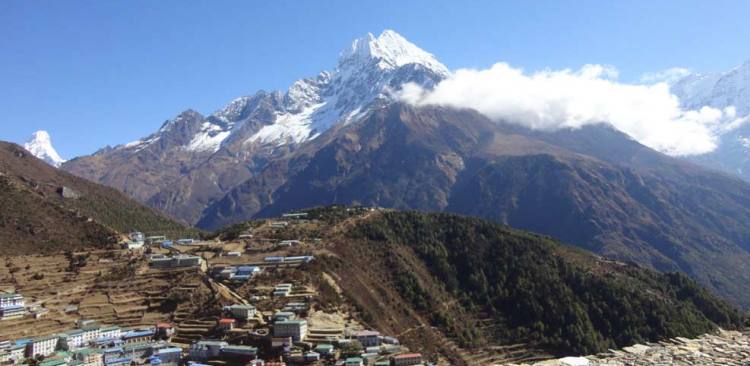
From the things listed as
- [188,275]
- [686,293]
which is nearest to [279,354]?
[188,275]

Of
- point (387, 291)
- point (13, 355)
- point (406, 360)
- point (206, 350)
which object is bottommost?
point (406, 360)

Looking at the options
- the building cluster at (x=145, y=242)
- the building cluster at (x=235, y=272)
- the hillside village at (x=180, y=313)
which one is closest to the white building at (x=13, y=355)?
the hillside village at (x=180, y=313)

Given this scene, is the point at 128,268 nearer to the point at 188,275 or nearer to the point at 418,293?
the point at 188,275

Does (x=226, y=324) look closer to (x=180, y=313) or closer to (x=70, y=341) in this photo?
(x=180, y=313)

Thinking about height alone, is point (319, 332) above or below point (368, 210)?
below

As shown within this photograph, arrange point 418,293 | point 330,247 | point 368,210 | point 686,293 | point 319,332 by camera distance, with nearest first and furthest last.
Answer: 1. point 319,332
2. point 418,293
3. point 330,247
4. point 686,293
5. point 368,210

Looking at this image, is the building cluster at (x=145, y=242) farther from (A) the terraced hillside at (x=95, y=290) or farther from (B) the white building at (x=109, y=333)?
(B) the white building at (x=109, y=333)

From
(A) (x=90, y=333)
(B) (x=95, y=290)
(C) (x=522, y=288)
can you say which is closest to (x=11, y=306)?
(B) (x=95, y=290)
